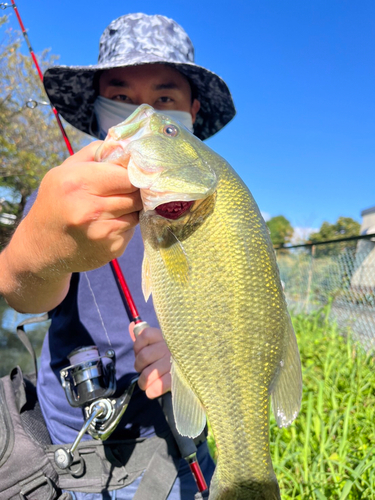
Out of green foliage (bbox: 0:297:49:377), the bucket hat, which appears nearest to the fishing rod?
the bucket hat

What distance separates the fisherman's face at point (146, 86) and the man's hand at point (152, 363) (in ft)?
4.56

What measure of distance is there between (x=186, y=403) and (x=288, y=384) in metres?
0.41

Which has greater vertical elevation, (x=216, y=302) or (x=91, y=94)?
(x=91, y=94)

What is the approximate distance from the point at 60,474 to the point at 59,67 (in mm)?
2194

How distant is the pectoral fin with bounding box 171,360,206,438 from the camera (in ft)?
4.28

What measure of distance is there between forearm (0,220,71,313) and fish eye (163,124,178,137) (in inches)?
24.8

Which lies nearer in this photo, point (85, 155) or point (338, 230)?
point (85, 155)

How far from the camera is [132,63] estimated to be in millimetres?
1869

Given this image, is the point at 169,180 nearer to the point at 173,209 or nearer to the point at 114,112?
the point at 173,209

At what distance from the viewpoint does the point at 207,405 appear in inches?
50.4

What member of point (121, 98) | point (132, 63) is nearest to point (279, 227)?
point (121, 98)

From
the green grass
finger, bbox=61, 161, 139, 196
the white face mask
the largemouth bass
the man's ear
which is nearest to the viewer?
finger, bbox=61, 161, 139, 196

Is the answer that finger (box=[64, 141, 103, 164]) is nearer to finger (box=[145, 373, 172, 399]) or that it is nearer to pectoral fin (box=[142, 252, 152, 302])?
pectoral fin (box=[142, 252, 152, 302])

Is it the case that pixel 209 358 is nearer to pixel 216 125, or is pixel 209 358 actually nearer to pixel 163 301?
pixel 163 301
